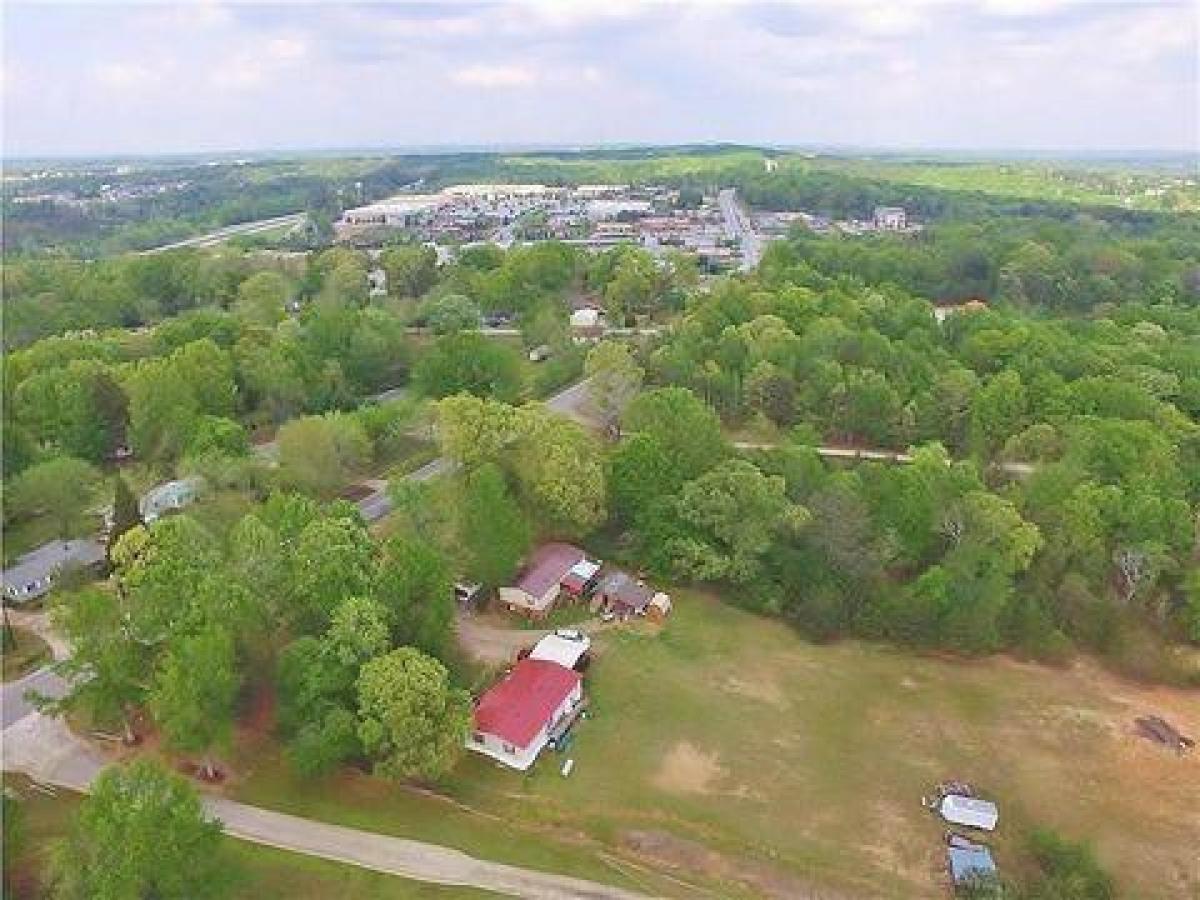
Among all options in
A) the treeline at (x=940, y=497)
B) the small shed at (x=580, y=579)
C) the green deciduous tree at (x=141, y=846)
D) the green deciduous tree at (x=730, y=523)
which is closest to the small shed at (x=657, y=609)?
the green deciduous tree at (x=730, y=523)

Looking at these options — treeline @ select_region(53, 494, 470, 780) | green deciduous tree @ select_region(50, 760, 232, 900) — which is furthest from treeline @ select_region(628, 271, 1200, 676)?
green deciduous tree @ select_region(50, 760, 232, 900)

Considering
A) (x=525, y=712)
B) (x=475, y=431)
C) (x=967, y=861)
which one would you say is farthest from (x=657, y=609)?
(x=967, y=861)

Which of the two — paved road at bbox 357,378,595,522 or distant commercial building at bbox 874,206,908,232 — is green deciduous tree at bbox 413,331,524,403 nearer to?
paved road at bbox 357,378,595,522

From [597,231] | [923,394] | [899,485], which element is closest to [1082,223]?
[597,231]

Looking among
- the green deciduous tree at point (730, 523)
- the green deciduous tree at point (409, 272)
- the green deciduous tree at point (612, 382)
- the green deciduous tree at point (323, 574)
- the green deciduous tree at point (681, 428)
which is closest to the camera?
the green deciduous tree at point (323, 574)

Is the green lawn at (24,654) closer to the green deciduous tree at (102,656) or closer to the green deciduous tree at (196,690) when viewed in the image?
the green deciduous tree at (102,656)

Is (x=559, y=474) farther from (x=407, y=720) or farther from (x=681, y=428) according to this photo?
(x=407, y=720)

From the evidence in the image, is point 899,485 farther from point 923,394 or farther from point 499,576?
point 499,576
